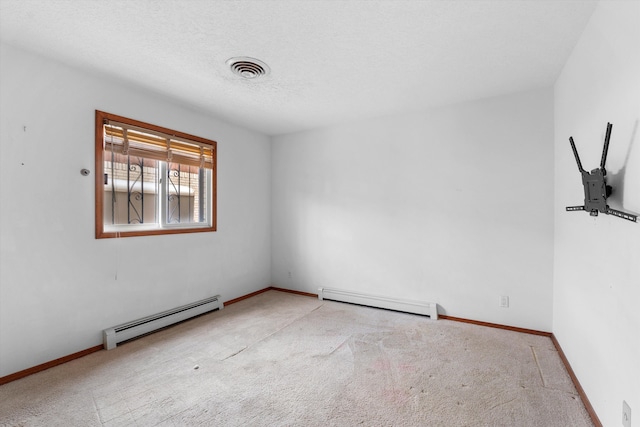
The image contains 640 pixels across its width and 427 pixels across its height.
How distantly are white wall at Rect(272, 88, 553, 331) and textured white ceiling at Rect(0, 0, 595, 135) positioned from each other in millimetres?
463

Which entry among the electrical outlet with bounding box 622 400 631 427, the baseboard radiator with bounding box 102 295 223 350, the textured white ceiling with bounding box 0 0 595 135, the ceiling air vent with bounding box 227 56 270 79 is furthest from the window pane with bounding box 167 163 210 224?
the electrical outlet with bounding box 622 400 631 427

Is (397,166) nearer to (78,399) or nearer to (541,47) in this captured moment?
(541,47)

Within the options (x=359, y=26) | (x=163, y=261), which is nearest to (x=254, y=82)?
(x=359, y=26)

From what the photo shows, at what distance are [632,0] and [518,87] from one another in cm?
159

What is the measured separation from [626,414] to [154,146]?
3.89 metres

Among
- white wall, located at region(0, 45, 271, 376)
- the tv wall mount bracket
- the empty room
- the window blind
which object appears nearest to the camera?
the tv wall mount bracket

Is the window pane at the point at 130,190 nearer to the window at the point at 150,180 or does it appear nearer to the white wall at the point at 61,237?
the window at the point at 150,180

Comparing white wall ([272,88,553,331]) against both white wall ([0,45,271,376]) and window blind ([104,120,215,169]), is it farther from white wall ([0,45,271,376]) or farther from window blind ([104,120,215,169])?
white wall ([0,45,271,376])

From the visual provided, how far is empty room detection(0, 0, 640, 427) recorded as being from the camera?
5.52 ft

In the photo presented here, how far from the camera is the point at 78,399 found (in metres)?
1.88

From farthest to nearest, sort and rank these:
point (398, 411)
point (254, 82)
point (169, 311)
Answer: point (169, 311), point (254, 82), point (398, 411)

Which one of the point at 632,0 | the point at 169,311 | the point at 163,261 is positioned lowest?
the point at 169,311

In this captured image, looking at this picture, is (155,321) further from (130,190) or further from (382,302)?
(382,302)

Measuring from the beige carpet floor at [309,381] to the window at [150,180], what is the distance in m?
1.15
